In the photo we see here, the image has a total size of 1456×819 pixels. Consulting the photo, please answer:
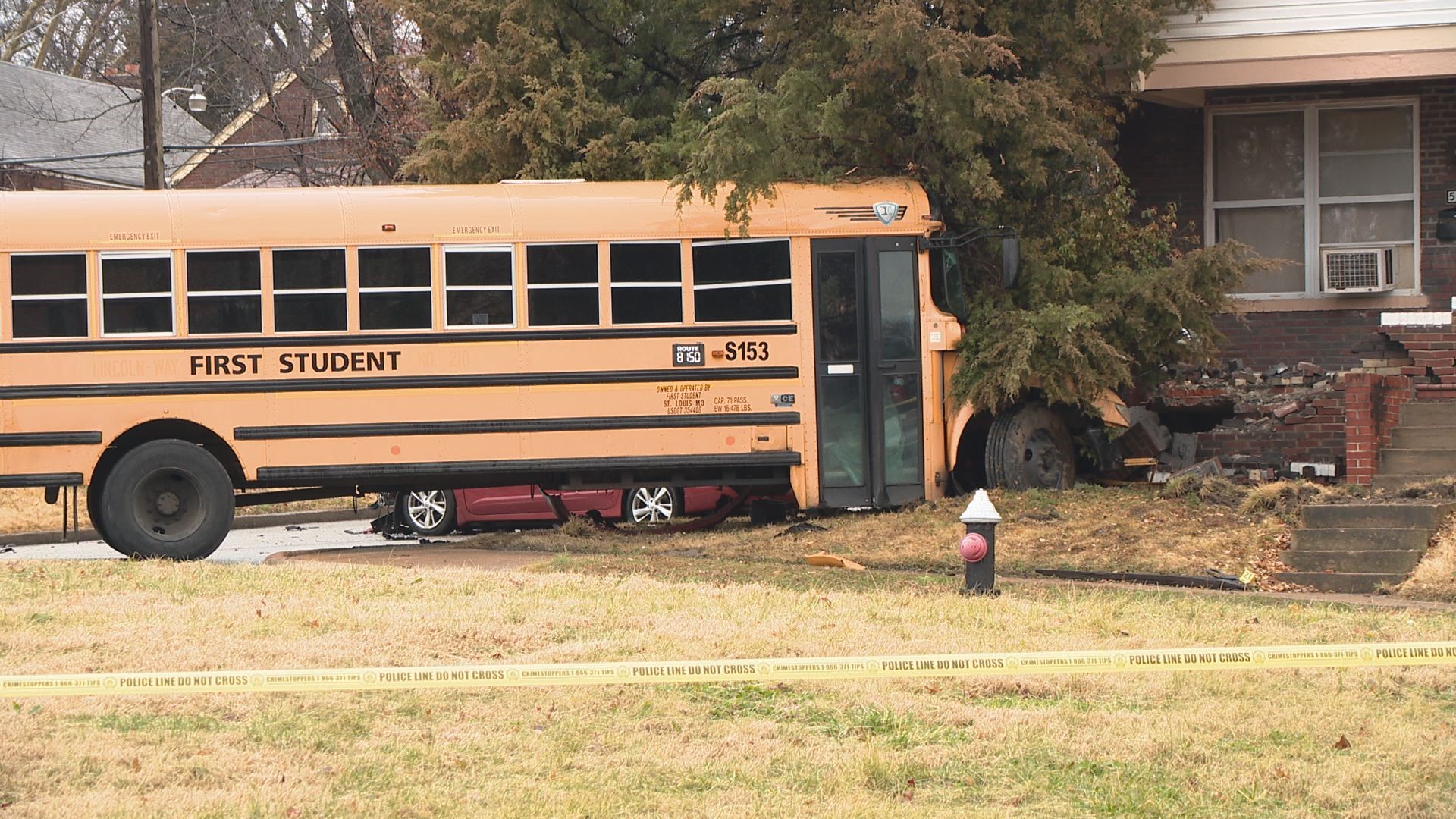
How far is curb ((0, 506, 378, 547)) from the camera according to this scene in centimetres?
1839

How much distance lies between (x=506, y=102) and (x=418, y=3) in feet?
4.27

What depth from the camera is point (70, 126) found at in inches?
1505

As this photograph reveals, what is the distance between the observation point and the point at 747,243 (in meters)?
12.9

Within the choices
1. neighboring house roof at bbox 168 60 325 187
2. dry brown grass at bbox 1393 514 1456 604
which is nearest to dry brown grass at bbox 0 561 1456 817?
dry brown grass at bbox 1393 514 1456 604

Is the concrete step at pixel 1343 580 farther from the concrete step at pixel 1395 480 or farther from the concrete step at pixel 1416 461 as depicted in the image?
the concrete step at pixel 1416 461

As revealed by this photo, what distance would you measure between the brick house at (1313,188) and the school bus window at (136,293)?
8547mm

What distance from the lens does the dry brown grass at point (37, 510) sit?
746 inches

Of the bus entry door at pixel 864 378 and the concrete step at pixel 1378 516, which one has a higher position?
the bus entry door at pixel 864 378

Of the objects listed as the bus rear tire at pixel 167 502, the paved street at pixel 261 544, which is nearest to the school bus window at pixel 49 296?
the bus rear tire at pixel 167 502

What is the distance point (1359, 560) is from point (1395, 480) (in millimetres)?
2819

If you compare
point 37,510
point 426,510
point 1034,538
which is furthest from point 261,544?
point 1034,538

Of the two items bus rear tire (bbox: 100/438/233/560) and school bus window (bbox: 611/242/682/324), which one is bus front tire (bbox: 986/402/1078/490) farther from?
bus rear tire (bbox: 100/438/233/560)

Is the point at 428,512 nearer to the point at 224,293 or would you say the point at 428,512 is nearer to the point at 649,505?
the point at 649,505

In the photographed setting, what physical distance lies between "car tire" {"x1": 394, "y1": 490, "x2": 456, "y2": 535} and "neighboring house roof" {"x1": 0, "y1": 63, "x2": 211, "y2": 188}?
21.0 meters
